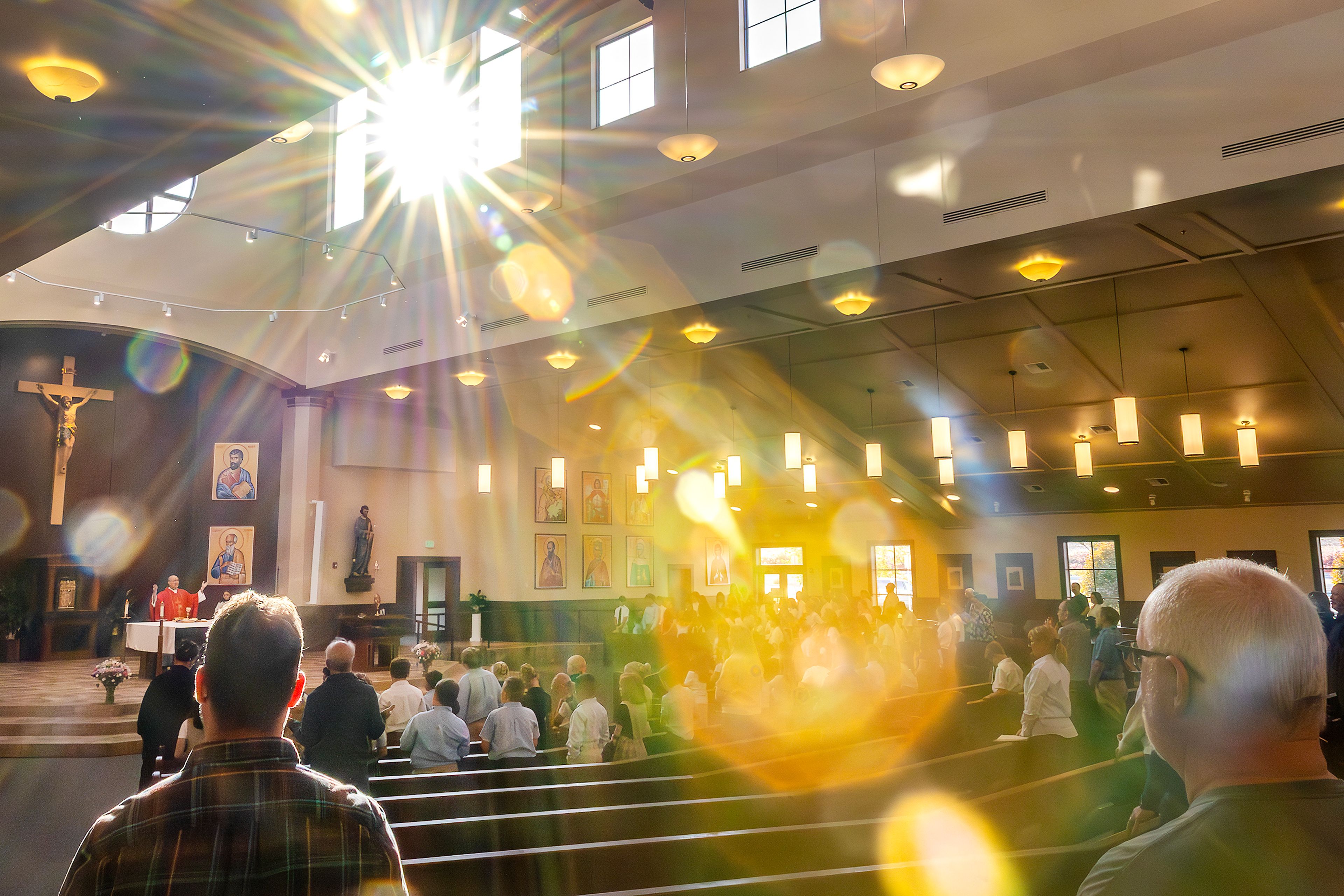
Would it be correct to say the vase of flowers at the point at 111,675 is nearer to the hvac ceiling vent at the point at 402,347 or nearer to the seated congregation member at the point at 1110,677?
the hvac ceiling vent at the point at 402,347

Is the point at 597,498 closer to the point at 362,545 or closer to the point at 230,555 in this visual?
the point at 362,545

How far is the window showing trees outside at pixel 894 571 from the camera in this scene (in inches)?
669

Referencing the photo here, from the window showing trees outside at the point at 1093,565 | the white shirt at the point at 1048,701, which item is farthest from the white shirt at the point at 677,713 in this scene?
the window showing trees outside at the point at 1093,565

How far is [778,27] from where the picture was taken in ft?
23.4

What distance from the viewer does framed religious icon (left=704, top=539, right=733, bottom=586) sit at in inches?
723

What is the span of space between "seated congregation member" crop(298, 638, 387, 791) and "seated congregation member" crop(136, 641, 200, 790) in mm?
1982

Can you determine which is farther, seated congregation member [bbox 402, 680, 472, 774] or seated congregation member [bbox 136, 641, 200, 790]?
seated congregation member [bbox 136, 641, 200, 790]

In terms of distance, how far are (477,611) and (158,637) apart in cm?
517

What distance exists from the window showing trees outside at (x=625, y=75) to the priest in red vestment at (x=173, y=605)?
22.8 feet

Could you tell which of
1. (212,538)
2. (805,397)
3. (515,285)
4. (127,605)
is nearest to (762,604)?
(805,397)

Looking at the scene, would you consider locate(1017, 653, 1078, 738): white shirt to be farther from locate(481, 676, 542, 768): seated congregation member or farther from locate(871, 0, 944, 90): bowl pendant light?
locate(871, 0, 944, 90): bowl pendant light

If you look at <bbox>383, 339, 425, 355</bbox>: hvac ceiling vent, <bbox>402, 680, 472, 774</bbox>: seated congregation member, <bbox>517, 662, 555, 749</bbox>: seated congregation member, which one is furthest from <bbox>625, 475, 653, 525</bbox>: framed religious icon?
<bbox>402, 680, 472, 774</bbox>: seated congregation member

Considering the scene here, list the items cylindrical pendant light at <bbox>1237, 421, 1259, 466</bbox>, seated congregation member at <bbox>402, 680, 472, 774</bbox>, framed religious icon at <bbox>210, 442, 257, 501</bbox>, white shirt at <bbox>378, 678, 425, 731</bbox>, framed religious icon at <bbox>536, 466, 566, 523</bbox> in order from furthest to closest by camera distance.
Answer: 1. framed religious icon at <bbox>536, 466, 566, 523</bbox>
2. framed religious icon at <bbox>210, 442, 257, 501</bbox>
3. cylindrical pendant light at <bbox>1237, 421, 1259, 466</bbox>
4. white shirt at <bbox>378, 678, 425, 731</bbox>
5. seated congregation member at <bbox>402, 680, 472, 774</bbox>

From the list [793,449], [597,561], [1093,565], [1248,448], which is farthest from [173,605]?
[1093,565]
